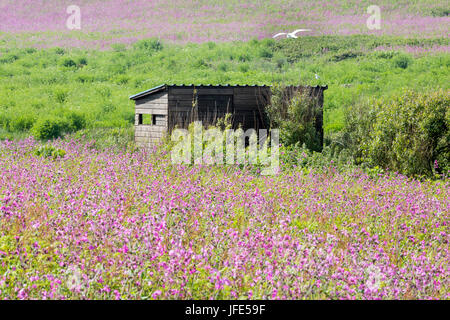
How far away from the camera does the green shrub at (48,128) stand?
15.8m

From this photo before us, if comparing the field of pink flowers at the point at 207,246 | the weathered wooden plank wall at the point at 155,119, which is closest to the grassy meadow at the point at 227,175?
the field of pink flowers at the point at 207,246

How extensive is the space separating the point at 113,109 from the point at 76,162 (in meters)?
9.33

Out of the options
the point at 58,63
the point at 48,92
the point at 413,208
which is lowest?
the point at 413,208

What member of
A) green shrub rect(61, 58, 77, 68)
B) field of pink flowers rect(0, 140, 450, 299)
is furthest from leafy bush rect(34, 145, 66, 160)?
green shrub rect(61, 58, 77, 68)

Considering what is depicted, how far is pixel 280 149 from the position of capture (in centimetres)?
1214

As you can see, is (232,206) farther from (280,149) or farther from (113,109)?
(113,109)

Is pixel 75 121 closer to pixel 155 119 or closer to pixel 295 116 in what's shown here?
pixel 155 119

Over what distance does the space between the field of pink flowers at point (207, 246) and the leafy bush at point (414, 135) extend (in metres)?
4.02

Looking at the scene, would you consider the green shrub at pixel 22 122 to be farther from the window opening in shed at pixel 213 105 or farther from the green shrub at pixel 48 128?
the window opening in shed at pixel 213 105

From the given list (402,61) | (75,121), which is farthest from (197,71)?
(402,61)

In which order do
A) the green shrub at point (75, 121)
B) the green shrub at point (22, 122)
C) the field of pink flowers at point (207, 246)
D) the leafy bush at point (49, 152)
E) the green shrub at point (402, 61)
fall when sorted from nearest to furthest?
the field of pink flowers at point (207, 246), the leafy bush at point (49, 152), the green shrub at point (22, 122), the green shrub at point (75, 121), the green shrub at point (402, 61)

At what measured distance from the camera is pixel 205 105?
1409 centimetres

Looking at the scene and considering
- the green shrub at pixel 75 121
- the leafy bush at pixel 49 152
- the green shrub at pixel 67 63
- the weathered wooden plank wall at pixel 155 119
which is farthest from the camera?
the green shrub at pixel 67 63
